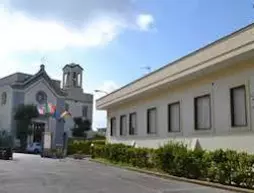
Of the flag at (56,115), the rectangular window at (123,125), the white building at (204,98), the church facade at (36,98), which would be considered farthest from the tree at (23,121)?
the white building at (204,98)

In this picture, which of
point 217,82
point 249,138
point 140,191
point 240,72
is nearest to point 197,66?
point 217,82

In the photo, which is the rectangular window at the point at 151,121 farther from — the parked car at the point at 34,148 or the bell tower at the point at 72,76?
the bell tower at the point at 72,76

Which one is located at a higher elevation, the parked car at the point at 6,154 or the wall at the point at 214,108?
the wall at the point at 214,108

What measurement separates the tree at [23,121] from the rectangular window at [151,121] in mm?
35048

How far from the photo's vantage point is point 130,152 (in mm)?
26781

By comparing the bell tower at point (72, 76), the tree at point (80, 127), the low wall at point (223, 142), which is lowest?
the low wall at point (223, 142)

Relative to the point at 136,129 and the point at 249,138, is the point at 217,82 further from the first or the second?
the point at 136,129

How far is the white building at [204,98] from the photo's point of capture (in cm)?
1778

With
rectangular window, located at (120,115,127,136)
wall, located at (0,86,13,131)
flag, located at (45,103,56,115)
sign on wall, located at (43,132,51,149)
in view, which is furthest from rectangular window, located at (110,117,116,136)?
wall, located at (0,86,13,131)

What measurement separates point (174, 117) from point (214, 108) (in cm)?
446

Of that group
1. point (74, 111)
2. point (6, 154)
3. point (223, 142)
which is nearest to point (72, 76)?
point (74, 111)

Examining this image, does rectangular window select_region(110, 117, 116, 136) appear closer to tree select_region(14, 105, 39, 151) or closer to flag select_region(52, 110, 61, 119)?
flag select_region(52, 110, 61, 119)

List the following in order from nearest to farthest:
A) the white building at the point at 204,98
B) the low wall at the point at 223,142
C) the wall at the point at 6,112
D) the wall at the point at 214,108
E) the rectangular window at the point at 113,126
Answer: the low wall at the point at 223,142, the white building at the point at 204,98, the wall at the point at 214,108, the rectangular window at the point at 113,126, the wall at the point at 6,112

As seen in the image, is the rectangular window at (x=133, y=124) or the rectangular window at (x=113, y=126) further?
the rectangular window at (x=113, y=126)
